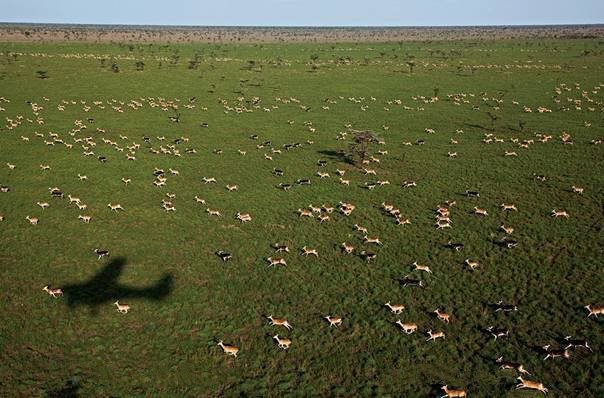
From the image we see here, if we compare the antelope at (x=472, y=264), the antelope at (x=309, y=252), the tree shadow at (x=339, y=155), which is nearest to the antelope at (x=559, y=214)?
the antelope at (x=472, y=264)

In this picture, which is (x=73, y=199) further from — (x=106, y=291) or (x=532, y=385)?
(x=532, y=385)

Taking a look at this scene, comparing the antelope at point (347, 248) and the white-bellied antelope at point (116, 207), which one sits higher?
the white-bellied antelope at point (116, 207)

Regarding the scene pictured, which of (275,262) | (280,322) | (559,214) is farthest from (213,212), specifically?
(559,214)

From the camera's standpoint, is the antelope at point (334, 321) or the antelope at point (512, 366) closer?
the antelope at point (512, 366)

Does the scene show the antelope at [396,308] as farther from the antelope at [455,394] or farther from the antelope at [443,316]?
the antelope at [455,394]

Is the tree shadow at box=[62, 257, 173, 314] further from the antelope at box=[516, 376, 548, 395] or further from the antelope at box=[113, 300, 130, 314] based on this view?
the antelope at box=[516, 376, 548, 395]

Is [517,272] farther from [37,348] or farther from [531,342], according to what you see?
[37,348]

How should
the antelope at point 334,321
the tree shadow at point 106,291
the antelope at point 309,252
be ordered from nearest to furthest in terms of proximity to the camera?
the antelope at point 334,321
the tree shadow at point 106,291
the antelope at point 309,252
